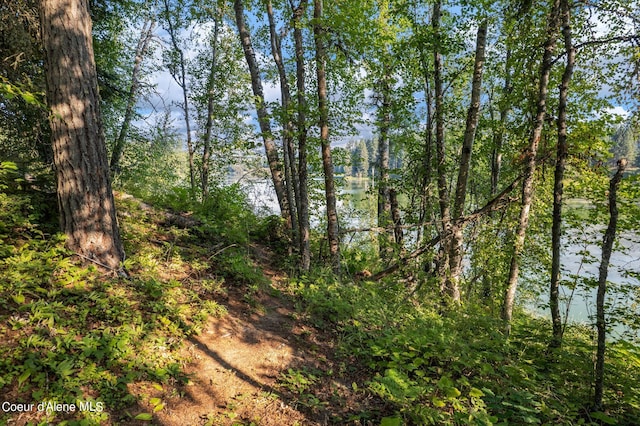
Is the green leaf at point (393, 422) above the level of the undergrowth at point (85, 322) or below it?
below

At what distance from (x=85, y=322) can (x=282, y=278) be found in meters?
4.10

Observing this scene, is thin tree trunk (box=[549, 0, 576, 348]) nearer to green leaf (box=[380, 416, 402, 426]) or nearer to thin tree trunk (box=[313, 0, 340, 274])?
green leaf (box=[380, 416, 402, 426])

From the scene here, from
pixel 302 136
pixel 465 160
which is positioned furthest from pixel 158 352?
pixel 465 160

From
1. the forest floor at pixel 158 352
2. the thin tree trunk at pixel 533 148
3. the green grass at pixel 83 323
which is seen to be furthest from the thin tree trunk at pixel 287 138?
the thin tree trunk at pixel 533 148

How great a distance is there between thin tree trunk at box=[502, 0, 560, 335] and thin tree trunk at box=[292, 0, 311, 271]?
4.17 meters

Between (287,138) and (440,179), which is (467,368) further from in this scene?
(287,138)

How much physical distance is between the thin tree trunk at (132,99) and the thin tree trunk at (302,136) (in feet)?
25.6

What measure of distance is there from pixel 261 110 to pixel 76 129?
187 inches

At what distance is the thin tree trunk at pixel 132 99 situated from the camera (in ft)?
39.6

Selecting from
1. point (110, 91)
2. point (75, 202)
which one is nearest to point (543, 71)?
point (75, 202)

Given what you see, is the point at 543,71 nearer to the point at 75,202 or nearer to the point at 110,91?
the point at 75,202

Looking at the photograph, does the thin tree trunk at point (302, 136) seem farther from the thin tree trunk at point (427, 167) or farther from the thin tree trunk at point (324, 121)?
the thin tree trunk at point (427, 167)

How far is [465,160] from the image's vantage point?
23.2 ft

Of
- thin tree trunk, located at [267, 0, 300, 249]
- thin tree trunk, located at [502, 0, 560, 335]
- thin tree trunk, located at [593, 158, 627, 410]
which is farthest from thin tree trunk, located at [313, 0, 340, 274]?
thin tree trunk, located at [593, 158, 627, 410]
